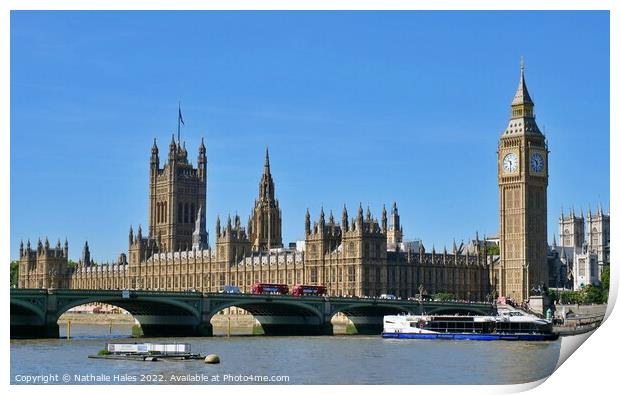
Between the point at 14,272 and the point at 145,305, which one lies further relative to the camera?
the point at 14,272

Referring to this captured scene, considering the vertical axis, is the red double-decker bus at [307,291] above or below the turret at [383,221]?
below

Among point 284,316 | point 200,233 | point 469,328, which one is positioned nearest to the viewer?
point 469,328

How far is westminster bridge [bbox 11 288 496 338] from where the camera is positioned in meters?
67.6

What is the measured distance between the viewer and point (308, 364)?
49.6 m

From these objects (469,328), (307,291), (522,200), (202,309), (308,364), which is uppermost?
(522,200)

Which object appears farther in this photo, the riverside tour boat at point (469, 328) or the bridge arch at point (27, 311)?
the riverside tour boat at point (469, 328)

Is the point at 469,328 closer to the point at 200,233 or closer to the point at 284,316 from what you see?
the point at 284,316

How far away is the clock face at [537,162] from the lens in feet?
351

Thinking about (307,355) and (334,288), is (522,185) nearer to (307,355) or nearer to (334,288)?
(334,288)

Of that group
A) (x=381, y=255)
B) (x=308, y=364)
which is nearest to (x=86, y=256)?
(x=381, y=255)

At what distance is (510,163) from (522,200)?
126 inches

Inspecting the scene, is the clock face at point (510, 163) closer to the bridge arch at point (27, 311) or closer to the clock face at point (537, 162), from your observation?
the clock face at point (537, 162)

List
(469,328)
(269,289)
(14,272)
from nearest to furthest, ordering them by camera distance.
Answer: (469,328) < (269,289) < (14,272)

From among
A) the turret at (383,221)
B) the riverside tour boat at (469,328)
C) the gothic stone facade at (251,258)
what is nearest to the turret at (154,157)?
the gothic stone facade at (251,258)
